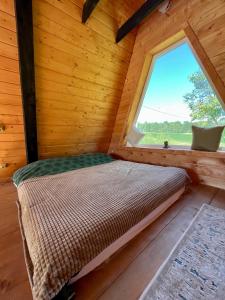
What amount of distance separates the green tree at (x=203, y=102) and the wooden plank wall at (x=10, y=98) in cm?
235

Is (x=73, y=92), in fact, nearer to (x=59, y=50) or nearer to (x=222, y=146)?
(x=59, y=50)

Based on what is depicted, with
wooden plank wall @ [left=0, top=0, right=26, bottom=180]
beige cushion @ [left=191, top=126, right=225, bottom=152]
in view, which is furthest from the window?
wooden plank wall @ [left=0, top=0, right=26, bottom=180]

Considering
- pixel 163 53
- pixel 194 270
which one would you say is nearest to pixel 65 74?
pixel 163 53

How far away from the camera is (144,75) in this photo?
271 cm

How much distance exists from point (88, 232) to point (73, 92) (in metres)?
2.08

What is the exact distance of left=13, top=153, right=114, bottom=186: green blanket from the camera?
1.95 meters

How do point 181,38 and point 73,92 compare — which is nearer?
point 181,38

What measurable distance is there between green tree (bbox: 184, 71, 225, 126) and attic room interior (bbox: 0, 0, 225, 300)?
17 mm

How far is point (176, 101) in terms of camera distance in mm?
2543

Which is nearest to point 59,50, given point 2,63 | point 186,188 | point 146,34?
point 2,63

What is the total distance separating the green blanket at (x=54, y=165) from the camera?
1.95m

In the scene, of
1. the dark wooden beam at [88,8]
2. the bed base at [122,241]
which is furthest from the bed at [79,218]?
the dark wooden beam at [88,8]

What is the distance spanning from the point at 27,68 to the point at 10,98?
44 cm

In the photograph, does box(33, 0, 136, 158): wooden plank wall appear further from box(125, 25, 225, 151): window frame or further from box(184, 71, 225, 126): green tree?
box(184, 71, 225, 126): green tree
